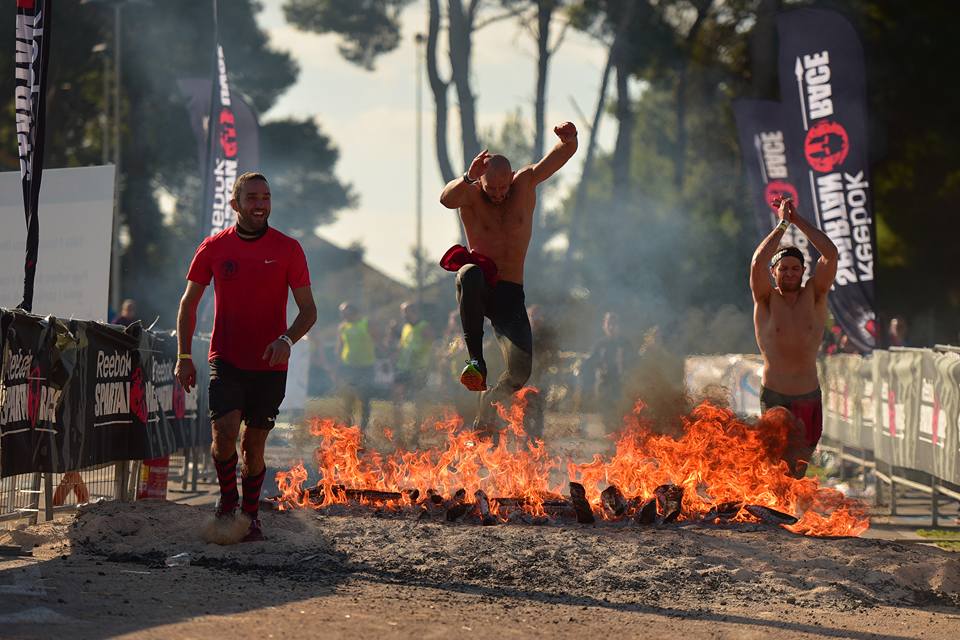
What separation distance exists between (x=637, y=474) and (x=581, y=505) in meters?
0.91

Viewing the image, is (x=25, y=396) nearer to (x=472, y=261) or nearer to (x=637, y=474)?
(x=472, y=261)

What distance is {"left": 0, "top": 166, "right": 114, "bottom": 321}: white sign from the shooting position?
1227cm

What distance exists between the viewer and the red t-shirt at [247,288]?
8750 millimetres

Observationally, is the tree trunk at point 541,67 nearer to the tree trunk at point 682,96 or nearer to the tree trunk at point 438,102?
the tree trunk at point 438,102

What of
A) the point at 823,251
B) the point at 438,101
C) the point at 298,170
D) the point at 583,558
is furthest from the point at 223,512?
the point at 298,170

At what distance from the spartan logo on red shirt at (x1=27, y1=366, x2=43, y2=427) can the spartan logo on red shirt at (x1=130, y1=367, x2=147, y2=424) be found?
2.13 m

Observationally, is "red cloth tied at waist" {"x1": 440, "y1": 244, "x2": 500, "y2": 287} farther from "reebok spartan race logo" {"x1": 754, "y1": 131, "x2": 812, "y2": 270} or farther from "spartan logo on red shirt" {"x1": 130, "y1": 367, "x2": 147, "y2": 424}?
"reebok spartan race logo" {"x1": 754, "y1": 131, "x2": 812, "y2": 270}

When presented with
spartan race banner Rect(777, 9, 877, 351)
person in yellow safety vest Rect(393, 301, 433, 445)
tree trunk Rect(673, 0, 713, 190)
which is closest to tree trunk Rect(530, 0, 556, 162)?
tree trunk Rect(673, 0, 713, 190)

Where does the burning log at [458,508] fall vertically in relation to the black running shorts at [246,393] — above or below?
below

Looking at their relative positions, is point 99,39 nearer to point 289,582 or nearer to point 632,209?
point 632,209

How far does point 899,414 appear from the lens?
13812 mm

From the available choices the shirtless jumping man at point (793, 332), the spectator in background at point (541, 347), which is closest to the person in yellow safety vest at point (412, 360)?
the spectator in background at point (541, 347)

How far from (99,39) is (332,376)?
2519cm

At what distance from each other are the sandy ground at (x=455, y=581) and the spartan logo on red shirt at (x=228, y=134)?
8666 mm
